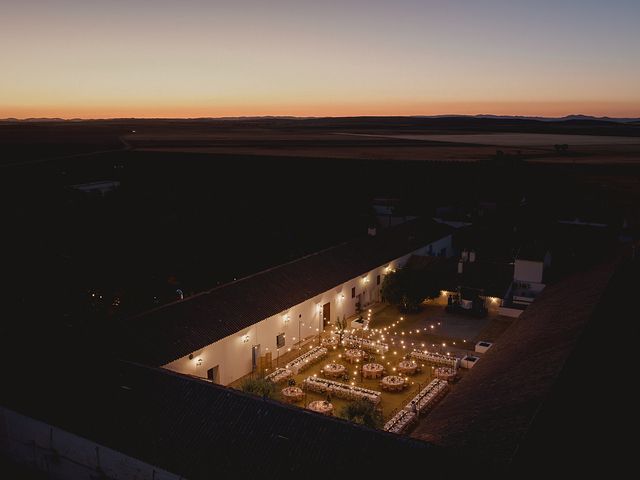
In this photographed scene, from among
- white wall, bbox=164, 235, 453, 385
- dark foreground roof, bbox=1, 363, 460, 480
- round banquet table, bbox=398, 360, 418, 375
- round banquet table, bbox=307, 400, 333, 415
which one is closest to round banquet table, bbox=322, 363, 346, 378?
white wall, bbox=164, 235, 453, 385

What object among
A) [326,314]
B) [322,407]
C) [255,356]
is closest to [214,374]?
[255,356]

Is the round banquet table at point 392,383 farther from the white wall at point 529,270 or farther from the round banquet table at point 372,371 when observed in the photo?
the white wall at point 529,270

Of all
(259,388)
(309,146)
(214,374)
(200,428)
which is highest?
(309,146)

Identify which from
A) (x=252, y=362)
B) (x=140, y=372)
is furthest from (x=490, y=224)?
(x=140, y=372)

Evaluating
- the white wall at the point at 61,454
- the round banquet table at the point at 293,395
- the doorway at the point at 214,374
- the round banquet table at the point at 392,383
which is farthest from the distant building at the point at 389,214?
the white wall at the point at 61,454

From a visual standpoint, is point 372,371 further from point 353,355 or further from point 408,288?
point 408,288

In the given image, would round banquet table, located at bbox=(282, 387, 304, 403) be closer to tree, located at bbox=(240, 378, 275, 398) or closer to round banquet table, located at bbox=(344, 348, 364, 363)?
tree, located at bbox=(240, 378, 275, 398)
